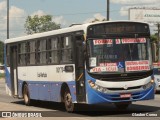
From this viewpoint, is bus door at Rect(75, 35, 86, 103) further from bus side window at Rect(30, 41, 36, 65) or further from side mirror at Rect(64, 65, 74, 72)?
bus side window at Rect(30, 41, 36, 65)

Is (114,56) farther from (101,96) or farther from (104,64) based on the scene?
(101,96)

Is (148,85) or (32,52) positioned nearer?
(148,85)

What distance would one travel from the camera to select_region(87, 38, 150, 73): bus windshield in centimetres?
1550

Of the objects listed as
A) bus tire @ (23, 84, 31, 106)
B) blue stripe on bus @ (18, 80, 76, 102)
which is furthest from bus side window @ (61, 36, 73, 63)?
bus tire @ (23, 84, 31, 106)

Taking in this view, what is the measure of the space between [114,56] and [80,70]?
4.07ft

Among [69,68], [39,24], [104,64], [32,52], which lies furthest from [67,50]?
[39,24]

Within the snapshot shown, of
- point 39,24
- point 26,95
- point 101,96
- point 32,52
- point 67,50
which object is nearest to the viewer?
point 101,96

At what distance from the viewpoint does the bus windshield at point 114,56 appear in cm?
1550

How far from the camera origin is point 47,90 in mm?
19125

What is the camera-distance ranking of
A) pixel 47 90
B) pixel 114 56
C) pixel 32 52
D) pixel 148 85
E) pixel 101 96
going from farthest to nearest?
pixel 32 52 < pixel 47 90 < pixel 148 85 < pixel 114 56 < pixel 101 96

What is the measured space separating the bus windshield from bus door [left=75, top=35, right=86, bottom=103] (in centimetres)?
46

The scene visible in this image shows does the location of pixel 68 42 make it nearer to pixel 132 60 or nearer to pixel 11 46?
pixel 132 60

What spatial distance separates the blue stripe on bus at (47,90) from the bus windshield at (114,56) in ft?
4.77

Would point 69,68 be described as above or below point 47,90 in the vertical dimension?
above
